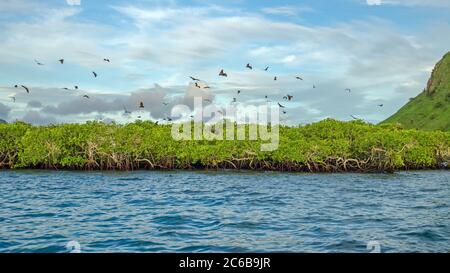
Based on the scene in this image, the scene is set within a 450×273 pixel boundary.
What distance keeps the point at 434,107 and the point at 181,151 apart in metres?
138

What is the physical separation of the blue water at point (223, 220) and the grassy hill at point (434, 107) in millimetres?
144581

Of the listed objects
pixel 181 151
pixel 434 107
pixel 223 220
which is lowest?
pixel 223 220

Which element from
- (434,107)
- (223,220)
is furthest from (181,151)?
(434,107)

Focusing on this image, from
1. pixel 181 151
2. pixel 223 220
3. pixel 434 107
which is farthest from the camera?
pixel 434 107

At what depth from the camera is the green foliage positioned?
7000 cm

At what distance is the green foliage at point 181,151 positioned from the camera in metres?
70.0

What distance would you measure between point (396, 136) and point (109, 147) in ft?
128

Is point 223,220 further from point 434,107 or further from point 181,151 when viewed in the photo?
point 434,107

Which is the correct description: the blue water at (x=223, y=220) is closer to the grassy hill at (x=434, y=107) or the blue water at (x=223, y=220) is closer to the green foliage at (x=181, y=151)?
the green foliage at (x=181, y=151)

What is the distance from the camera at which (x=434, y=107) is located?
185 m

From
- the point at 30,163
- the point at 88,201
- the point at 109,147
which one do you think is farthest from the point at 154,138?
the point at 88,201

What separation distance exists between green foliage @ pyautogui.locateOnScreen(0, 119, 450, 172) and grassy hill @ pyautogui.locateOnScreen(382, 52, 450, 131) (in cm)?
10535

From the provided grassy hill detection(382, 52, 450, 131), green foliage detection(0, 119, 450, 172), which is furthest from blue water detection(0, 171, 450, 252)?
grassy hill detection(382, 52, 450, 131)

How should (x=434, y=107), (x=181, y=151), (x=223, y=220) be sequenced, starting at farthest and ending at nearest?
(x=434, y=107) → (x=181, y=151) → (x=223, y=220)
